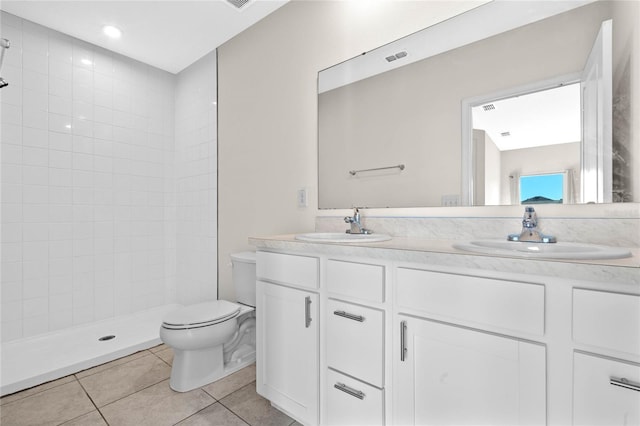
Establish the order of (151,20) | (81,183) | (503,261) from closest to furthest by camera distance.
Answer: (503,261), (151,20), (81,183)

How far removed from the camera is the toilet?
1.66 metres

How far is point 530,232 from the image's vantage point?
112cm

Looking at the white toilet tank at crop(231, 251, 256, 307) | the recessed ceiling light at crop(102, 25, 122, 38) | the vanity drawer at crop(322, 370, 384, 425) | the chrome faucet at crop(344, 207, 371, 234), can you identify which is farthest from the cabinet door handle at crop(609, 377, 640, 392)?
the recessed ceiling light at crop(102, 25, 122, 38)

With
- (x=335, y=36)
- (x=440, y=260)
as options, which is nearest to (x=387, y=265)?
(x=440, y=260)

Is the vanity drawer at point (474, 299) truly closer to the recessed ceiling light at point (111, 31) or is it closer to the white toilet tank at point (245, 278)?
the white toilet tank at point (245, 278)

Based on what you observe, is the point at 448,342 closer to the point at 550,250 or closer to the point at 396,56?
the point at 550,250

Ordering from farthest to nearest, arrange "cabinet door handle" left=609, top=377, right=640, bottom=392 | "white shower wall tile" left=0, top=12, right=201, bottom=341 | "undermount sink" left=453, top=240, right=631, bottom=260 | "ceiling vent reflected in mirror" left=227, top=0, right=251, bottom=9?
"white shower wall tile" left=0, top=12, right=201, bottom=341
"ceiling vent reflected in mirror" left=227, top=0, right=251, bottom=9
"undermount sink" left=453, top=240, right=631, bottom=260
"cabinet door handle" left=609, top=377, right=640, bottom=392

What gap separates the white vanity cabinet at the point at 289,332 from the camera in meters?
1.27

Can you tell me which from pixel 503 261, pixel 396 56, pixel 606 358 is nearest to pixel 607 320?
pixel 606 358

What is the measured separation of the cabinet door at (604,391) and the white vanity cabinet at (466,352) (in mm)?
68

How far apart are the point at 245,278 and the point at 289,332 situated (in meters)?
0.84

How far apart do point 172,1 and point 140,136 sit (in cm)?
132

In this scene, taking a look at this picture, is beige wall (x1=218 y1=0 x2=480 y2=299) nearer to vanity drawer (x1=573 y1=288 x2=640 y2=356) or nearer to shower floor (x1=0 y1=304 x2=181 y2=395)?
shower floor (x1=0 y1=304 x2=181 y2=395)

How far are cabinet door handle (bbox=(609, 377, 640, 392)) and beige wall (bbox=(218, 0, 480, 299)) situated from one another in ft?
4.88
